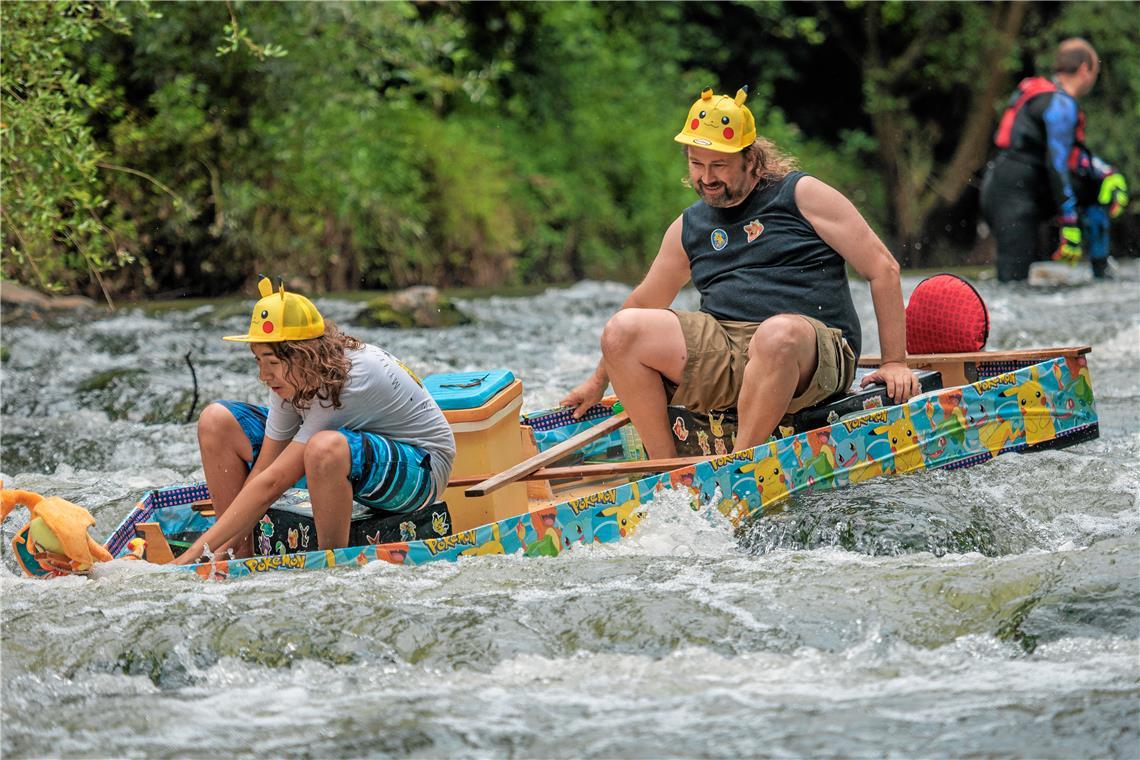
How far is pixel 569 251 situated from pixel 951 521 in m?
11.9

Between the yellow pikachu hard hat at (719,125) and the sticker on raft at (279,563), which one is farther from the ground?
the yellow pikachu hard hat at (719,125)

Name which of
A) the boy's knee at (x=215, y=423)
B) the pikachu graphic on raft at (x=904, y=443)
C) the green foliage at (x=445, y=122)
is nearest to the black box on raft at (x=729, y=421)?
the pikachu graphic on raft at (x=904, y=443)

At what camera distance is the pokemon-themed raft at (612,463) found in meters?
4.85

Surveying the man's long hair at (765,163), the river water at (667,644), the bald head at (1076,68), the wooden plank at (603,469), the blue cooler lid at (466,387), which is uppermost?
the bald head at (1076,68)

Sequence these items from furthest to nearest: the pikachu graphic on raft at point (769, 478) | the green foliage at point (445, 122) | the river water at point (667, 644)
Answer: the green foliage at point (445, 122) → the pikachu graphic on raft at point (769, 478) → the river water at point (667, 644)

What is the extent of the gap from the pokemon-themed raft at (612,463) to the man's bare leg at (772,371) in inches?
5.0

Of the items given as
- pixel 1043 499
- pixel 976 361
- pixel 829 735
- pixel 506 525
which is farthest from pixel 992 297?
pixel 829 735

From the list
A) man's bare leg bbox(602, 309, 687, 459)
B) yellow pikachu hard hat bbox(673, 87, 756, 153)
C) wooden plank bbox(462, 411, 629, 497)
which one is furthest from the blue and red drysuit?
man's bare leg bbox(602, 309, 687, 459)

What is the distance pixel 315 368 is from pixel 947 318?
287 cm

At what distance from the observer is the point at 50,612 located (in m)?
4.48

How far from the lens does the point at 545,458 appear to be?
536 cm

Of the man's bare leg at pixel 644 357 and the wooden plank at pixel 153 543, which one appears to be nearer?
the wooden plank at pixel 153 543

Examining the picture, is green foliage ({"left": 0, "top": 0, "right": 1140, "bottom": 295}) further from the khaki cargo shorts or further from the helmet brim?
the khaki cargo shorts

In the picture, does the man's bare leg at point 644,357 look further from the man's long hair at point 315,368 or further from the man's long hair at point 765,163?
the man's long hair at point 315,368
